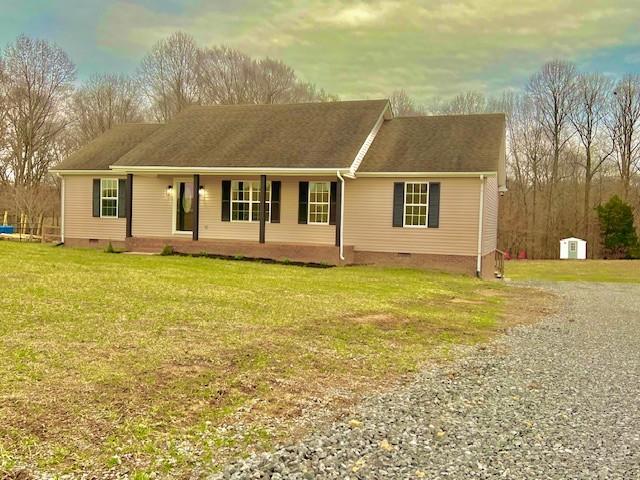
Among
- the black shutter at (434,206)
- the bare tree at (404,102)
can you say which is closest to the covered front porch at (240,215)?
the black shutter at (434,206)

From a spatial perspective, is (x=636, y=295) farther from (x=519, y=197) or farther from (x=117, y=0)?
(x=519, y=197)

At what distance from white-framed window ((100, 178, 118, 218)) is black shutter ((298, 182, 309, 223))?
23.4 feet

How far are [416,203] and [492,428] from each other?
13.1 m

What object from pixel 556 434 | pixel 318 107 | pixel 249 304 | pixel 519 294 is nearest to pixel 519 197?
pixel 318 107

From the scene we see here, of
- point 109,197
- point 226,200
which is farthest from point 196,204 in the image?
point 109,197

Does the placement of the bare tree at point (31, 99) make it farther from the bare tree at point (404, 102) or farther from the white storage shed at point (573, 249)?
the white storage shed at point (573, 249)

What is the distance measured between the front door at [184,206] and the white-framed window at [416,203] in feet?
24.8

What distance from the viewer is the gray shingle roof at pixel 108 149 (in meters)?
20.5

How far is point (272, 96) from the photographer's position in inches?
1674

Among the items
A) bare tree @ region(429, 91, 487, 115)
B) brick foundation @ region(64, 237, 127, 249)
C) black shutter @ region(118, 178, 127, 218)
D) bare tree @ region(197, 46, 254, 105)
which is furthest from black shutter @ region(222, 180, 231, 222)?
Answer: bare tree @ region(429, 91, 487, 115)

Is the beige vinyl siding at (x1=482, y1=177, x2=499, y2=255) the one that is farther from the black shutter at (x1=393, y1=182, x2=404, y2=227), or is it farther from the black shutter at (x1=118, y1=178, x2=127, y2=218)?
the black shutter at (x1=118, y1=178, x2=127, y2=218)

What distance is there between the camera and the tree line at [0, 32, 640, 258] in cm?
3897

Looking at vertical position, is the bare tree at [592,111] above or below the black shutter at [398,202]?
above

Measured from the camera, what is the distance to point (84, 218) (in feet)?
67.4
